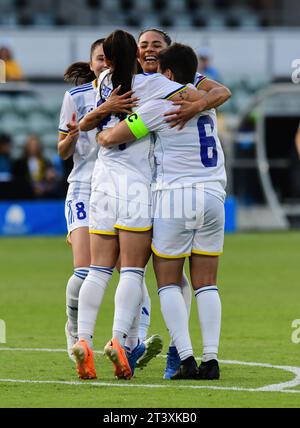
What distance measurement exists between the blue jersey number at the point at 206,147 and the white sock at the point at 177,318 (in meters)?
0.84

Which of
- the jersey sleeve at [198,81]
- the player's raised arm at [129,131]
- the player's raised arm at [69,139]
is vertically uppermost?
the jersey sleeve at [198,81]

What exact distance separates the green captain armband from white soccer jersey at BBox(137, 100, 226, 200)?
0.03m

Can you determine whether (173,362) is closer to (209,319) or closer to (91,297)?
(209,319)

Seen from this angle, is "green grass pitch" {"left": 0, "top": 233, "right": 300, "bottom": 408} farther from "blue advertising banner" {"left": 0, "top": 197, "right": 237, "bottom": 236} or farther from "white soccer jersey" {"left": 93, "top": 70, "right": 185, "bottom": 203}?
"blue advertising banner" {"left": 0, "top": 197, "right": 237, "bottom": 236}

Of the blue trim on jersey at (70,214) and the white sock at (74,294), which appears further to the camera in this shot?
the blue trim on jersey at (70,214)

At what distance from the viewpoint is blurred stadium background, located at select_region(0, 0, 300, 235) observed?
2253 centimetres

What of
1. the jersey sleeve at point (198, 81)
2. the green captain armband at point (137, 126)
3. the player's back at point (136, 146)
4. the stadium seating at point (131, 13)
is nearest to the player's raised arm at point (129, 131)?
the green captain armband at point (137, 126)

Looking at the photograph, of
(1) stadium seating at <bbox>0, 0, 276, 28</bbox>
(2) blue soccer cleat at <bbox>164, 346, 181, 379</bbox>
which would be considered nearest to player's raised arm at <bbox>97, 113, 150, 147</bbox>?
(2) blue soccer cleat at <bbox>164, 346, 181, 379</bbox>

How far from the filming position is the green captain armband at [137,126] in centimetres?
727

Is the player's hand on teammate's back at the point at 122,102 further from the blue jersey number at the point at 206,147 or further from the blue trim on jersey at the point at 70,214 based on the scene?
the blue trim on jersey at the point at 70,214

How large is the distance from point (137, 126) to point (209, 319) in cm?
131

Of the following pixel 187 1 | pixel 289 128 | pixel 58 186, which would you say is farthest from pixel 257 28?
pixel 58 186

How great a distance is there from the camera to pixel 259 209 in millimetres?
23234

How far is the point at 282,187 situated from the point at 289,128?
1.69 meters
